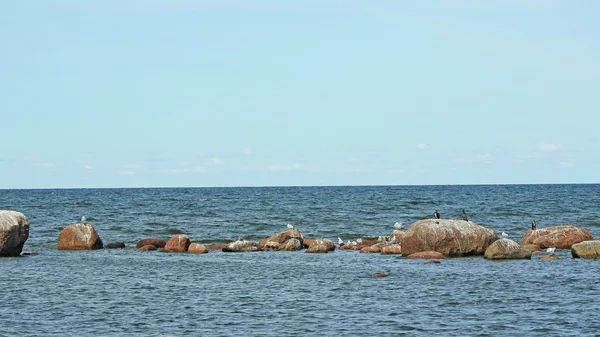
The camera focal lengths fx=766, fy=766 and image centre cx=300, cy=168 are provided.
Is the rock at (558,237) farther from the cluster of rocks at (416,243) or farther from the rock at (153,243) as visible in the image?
the rock at (153,243)

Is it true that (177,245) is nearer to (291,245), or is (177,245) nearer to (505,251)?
(291,245)

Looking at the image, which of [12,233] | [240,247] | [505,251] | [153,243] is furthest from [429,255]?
[12,233]

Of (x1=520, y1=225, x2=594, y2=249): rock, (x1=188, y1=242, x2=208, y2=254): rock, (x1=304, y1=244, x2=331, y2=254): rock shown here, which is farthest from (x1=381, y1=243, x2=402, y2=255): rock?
(x1=188, y1=242, x2=208, y2=254): rock

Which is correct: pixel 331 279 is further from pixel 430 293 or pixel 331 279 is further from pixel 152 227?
pixel 152 227

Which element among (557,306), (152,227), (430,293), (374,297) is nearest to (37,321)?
(374,297)

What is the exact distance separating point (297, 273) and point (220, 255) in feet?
28.6

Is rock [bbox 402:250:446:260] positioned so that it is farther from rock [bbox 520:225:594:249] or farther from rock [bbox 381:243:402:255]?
rock [bbox 520:225:594:249]

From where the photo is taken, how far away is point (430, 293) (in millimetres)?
23453

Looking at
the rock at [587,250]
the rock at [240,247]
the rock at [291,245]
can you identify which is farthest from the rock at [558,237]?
the rock at [240,247]

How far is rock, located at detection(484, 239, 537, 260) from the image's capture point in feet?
105

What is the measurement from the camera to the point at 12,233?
35.4 metres

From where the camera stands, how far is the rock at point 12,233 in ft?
115

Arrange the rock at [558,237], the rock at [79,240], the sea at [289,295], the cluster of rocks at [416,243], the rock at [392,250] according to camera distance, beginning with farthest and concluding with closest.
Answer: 1. the rock at [79,240]
2. the rock at [558,237]
3. the rock at [392,250]
4. the cluster of rocks at [416,243]
5. the sea at [289,295]

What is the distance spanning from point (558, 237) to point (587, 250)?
207 inches
